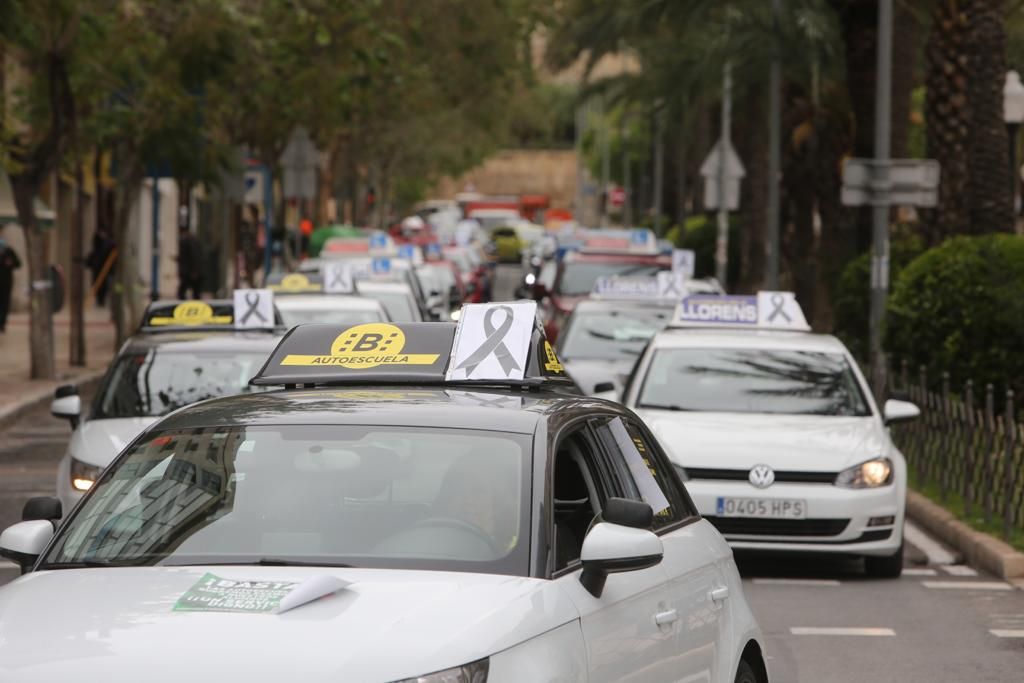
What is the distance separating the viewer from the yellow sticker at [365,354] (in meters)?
6.78

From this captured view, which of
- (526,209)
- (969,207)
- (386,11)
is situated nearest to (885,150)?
(969,207)

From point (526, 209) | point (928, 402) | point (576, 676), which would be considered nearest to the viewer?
point (576, 676)

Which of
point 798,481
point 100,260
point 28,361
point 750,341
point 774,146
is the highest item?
point 774,146

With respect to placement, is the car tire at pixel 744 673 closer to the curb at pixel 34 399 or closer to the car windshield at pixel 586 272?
the curb at pixel 34 399

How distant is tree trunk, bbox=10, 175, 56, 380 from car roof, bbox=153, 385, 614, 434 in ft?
64.2

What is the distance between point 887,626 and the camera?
10.5 m

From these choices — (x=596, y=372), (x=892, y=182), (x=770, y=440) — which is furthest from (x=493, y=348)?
(x=892, y=182)

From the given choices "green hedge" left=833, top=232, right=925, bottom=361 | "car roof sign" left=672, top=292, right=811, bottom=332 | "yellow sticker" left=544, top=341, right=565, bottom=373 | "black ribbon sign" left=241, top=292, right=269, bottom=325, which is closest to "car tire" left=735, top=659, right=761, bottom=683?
"yellow sticker" left=544, top=341, right=565, bottom=373

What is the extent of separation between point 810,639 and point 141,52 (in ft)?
68.1

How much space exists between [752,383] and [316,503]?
7.95 metres

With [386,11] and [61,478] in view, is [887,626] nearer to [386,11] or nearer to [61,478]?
[61,478]

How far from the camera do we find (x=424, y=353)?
6871 mm

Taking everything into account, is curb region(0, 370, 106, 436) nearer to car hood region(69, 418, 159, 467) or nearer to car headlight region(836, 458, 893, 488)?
car hood region(69, 418, 159, 467)

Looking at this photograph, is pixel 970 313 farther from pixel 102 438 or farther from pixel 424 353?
pixel 424 353
